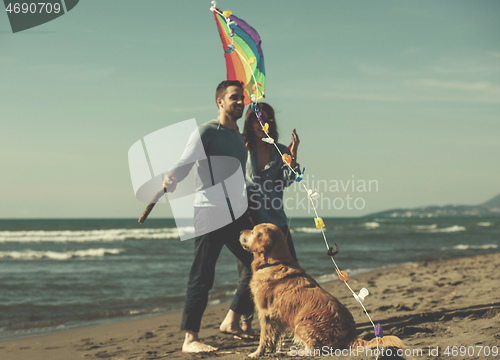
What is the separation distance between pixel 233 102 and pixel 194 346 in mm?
2340

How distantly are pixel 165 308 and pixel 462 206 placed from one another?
142994mm

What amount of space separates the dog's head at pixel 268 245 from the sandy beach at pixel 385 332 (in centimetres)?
78

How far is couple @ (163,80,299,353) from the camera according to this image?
4.02 metres

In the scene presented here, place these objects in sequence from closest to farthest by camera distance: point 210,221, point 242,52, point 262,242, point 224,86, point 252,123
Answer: point 262,242
point 210,221
point 224,86
point 252,123
point 242,52

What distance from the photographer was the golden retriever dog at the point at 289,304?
10.7ft

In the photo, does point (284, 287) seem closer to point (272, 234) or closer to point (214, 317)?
point (272, 234)

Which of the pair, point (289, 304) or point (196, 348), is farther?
point (196, 348)

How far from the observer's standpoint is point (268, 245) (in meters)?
3.73

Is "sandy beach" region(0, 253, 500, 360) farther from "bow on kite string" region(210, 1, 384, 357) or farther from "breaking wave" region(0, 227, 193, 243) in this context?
"breaking wave" region(0, 227, 193, 243)

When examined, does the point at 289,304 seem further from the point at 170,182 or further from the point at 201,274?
the point at 170,182

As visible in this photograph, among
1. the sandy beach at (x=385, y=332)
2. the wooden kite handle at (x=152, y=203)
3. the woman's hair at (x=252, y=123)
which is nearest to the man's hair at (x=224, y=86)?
the woman's hair at (x=252, y=123)

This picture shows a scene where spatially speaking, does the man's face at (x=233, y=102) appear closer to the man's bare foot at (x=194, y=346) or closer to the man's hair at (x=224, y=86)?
the man's hair at (x=224, y=86)

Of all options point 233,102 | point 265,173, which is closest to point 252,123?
point 233,102

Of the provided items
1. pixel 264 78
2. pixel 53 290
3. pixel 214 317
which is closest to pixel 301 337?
pixel 264 78
